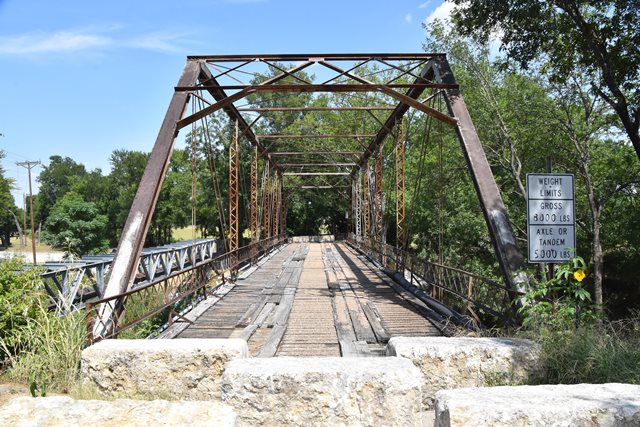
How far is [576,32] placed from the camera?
11.7 meters

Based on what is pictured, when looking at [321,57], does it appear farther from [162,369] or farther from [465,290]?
[162,369]

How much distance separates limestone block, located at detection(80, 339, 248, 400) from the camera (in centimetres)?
437

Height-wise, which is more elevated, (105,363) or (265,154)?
(265,154)

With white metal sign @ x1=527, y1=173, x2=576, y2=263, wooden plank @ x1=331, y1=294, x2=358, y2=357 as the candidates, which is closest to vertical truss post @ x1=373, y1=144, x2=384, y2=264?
wooden plank @ x1=331, y1=294, x2=358, y2=357

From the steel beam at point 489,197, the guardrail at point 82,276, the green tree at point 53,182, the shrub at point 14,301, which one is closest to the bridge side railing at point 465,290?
the steel beam at point 489,197

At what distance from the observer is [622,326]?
5.27 metres

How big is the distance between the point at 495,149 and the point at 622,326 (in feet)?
65.4

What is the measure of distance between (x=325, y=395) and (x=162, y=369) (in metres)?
1.65

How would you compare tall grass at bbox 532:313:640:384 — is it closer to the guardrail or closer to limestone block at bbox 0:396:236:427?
limestone block at bbox 0:396:236:427

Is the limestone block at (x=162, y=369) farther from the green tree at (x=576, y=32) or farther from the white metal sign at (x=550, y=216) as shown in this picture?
the green tree at (x=576, y=32)

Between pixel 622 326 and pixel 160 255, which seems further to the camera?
pixel 160 255

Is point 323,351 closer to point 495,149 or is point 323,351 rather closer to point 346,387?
point 346,387

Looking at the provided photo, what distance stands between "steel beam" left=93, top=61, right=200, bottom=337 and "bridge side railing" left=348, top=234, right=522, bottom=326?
513 cm

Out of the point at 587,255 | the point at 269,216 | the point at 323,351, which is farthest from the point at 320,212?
the point at 323,351
